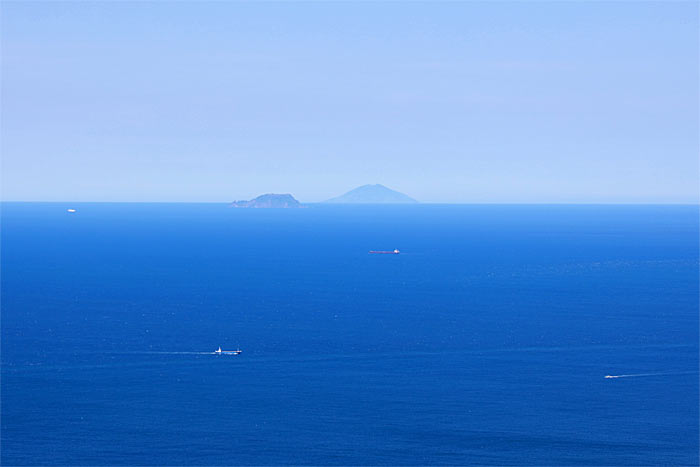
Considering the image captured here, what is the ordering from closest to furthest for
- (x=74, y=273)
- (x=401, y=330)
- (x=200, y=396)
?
(x=200, y=396) < (x=401, y=330) < (x=74, y=273)

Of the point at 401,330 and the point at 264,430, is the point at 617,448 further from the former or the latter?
the point at 401,330

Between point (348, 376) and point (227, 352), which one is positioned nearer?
point (348, 376)

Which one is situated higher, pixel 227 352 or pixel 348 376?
pixel 227 352

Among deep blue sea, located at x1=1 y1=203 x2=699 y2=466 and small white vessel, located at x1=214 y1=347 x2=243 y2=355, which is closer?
deep blue sea, located at x1=1 y1=203 x2=699 y2=466

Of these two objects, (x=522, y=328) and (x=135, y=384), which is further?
(x=522, y=328)

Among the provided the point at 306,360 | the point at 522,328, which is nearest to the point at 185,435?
the point at 306,360

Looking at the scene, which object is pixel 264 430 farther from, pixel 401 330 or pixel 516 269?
→ pixel 516 269

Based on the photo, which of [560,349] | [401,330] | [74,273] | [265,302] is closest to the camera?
[560,349]

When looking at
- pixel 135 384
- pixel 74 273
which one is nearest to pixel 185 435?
pixel 135 384

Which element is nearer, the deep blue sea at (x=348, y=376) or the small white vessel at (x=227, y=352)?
the deep blue sea at (x=348, y=376)
